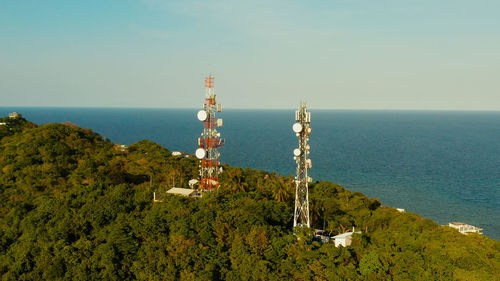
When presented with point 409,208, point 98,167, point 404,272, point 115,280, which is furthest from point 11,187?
point 409,208

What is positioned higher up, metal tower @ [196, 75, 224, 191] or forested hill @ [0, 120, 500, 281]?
metal tower @ [196, 75, 224, 191]

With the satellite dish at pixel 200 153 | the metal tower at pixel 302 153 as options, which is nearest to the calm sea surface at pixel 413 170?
the metal tower at pixel 302 153

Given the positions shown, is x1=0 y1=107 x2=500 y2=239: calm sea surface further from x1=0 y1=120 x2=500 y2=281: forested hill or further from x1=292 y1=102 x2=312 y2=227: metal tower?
x1=292 y1=102 x2=312 y2=227: metal tower

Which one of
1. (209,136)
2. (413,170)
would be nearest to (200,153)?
(209,136)

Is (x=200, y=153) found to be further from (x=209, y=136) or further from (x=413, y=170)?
(x=413, y=170)

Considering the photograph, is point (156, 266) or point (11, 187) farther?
point (11, 187)

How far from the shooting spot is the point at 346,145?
173 metres

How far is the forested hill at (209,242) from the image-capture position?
2816 centimetres

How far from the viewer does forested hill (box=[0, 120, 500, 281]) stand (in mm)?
28156

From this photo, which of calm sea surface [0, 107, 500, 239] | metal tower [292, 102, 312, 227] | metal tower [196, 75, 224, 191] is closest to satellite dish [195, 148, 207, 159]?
metal tower [196, 75, 224, 191]

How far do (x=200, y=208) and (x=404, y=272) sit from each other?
21.0 meters

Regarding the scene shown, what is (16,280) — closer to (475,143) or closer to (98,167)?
(98,167)

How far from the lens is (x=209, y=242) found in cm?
3200

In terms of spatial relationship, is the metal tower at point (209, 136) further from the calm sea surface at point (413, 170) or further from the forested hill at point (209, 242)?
the calm sea surface at point (413, 170)
